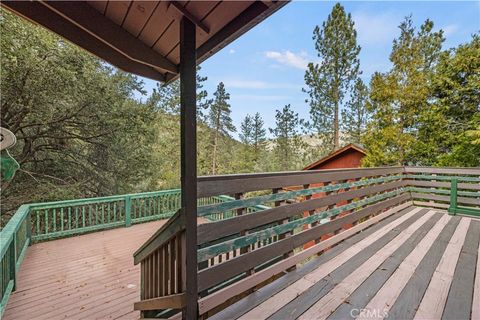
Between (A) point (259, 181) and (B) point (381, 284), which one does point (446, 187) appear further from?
(A) point (259, 181)

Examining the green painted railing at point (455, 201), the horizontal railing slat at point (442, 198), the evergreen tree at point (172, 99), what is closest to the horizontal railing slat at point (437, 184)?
the green painted railing at point (455, 201)

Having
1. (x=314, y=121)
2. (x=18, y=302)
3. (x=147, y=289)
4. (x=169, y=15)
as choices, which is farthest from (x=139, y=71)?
(x=314, y=121)

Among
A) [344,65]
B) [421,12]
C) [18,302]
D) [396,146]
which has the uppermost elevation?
[421,12]

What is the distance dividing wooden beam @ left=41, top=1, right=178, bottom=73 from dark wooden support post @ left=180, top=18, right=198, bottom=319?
549 mm

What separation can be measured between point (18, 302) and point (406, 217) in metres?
6.30

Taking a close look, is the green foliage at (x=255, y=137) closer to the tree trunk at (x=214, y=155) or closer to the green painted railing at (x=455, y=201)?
the tree trunk at (x=214, y=155)

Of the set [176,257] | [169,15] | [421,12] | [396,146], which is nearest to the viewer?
[169,15]

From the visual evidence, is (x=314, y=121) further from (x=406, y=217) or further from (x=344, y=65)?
(x=406, y=217)

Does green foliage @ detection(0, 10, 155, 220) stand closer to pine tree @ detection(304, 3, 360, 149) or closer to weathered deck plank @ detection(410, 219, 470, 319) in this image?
weathered deck plank @ detection(410, 219, 470, 319)

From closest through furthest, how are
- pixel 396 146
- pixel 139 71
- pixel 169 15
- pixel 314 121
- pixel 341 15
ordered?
pixel 169 15 → pixel 139 71 → pixel 396 146 → pixel 341 15 → pixel 314 121

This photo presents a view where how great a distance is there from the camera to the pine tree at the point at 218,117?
19547mm

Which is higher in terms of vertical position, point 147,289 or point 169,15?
point 169,15

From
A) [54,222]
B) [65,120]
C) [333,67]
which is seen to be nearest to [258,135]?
[333,67]

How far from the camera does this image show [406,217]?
4539 mm
